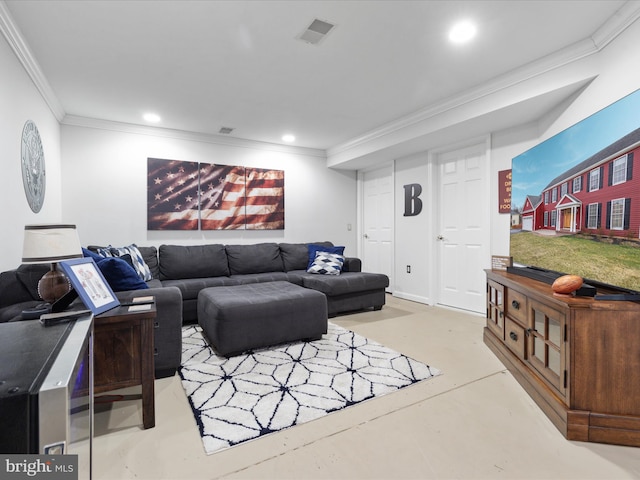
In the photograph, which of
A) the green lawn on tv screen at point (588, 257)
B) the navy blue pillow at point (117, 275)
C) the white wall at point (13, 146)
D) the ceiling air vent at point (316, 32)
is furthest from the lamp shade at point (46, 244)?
the green lawn on tv screen at point (588, 257)

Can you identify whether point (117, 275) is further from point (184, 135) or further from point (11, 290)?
point (184, 135)

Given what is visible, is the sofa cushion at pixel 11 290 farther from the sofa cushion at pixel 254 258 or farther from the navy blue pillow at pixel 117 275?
the sofa cushion at pixel 254 258

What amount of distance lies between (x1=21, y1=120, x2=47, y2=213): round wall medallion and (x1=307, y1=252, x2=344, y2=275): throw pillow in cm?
288

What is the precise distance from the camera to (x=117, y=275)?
6.94 feet

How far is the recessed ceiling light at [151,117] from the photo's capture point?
3741 millimetres

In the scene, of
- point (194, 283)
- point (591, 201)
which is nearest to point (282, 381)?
point (194, 283)

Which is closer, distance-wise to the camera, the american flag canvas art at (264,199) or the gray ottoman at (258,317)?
the gray ottoman at (258,317)

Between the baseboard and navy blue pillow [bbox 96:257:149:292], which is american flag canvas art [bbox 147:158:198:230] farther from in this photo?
the baseboard

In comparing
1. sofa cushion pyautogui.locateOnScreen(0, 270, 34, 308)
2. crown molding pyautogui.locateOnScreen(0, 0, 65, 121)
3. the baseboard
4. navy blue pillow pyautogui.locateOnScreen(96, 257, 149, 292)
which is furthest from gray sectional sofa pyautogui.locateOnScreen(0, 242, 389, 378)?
crown molding pyautogui.locateOnScreen(0, 0, 65, 121)

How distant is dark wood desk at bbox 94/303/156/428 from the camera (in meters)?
1.59

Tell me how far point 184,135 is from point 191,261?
1708mm

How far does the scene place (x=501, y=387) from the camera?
2072 mm

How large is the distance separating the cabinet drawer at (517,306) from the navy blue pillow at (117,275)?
2539 mm
